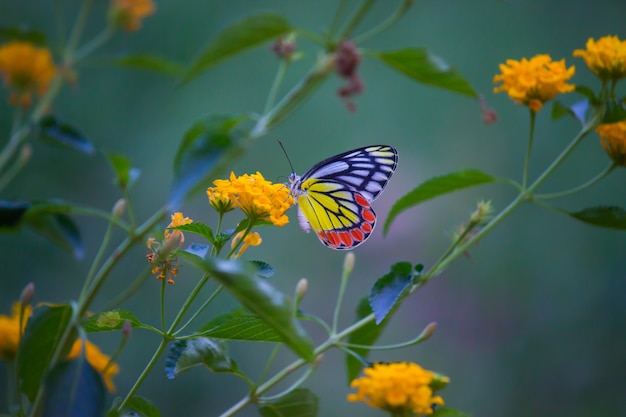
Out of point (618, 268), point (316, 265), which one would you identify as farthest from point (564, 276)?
point (316, 265)

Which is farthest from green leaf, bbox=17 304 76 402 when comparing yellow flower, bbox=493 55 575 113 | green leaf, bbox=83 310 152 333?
yellow flower, bbox=493 55 575 113

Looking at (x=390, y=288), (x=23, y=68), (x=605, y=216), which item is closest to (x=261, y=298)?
(x=390, y=288)

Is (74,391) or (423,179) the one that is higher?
(423,179)

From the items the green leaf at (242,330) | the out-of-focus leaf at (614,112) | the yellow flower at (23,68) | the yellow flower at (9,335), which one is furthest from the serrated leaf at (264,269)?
the yellow flower at (23,68)

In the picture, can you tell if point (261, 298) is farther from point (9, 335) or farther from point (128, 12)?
point (128, 12)

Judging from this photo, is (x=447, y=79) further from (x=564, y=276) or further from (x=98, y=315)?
(x=564, y=276)

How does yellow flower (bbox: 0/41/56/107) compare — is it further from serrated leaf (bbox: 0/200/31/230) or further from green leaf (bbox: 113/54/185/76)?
serrated leaf (bbox: 0/200/31/230)

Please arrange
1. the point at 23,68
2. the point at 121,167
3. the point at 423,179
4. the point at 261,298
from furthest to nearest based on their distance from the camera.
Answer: the point at 423,179
the point at 23,68
the point at 121,167
the point at 261,298
